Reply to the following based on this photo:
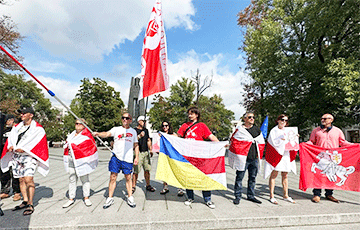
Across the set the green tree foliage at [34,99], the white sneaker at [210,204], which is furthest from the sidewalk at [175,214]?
the green tree foliage at [34,99]

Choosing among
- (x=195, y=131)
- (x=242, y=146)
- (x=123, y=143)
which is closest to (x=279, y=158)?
(x=242, y=146)

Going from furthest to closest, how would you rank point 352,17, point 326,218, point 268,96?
1. point 268,96
2. point 352,17
3. point 326,218

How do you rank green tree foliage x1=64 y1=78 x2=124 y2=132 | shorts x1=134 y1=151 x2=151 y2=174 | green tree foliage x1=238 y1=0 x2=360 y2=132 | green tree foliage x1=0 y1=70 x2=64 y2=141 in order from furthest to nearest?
green tree foliage x1=0 y1=70 x2=64 y2=141, green tree foliage x1=64 y1=78 x2=124 y2=132, green tree foliage x1=238 y1=0 x2=360 y2=132, shorts x1=134 y1=151 x2=151 y2=174

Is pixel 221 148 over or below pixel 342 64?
below

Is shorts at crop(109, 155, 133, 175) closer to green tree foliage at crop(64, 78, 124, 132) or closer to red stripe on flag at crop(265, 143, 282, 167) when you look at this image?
red stripe on flag at crop(265, 143, 282, 167)

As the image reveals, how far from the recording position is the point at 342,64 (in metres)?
11.1

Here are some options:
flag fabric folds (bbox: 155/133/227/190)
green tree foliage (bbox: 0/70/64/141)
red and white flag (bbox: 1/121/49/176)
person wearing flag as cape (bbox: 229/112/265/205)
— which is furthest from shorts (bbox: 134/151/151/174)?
green tree foliage (bbox: 0/70/64/141)

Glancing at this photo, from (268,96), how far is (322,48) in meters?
4.63

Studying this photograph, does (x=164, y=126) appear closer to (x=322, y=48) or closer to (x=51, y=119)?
(x=322, y=48)

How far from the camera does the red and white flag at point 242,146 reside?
15.4 ft

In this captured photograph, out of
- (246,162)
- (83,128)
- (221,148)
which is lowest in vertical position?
(246,162)

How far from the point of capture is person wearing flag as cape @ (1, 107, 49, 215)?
13.8 ft

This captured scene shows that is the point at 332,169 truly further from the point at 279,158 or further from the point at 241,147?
the point at 241,147

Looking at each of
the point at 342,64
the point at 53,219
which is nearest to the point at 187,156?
the point at 53,219
